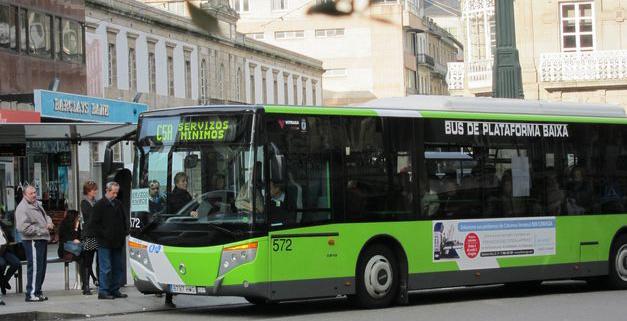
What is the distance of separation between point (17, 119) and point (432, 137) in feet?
55.7

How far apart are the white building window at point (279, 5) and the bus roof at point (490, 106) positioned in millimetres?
12571

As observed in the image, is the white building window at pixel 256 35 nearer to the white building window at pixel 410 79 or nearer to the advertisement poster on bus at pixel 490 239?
the white building window at pixel 410 79

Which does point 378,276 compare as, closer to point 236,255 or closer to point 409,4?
point 236,255

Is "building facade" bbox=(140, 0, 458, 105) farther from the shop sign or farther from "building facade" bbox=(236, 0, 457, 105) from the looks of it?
the shop sign

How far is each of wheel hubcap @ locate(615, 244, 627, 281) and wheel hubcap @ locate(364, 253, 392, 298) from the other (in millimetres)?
4893

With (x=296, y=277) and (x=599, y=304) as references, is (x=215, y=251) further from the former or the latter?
(x=599, y=304)

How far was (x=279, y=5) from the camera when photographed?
383 cm

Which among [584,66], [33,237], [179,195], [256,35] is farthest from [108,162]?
[584,66]

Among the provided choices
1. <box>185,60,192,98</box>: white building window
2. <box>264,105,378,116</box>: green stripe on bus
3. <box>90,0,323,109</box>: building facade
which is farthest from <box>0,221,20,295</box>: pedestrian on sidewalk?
<box>185,60,192,98</box>: white building window

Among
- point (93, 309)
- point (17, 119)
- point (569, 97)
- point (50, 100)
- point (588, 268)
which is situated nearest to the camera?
point (93, 309)

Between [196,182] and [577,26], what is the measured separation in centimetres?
2692

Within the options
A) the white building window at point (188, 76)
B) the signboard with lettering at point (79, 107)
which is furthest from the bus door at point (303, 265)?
the signboard with lettering at point (79, 107)

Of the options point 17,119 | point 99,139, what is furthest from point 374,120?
point 17,119

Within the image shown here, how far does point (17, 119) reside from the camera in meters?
31.4
